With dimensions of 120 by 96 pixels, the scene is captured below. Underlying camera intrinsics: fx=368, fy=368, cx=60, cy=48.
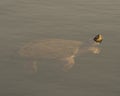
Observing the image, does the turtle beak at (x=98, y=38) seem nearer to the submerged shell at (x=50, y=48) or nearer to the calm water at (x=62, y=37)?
the calm water at (x=62, y=37)

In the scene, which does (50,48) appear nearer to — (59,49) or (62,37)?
(59,49)

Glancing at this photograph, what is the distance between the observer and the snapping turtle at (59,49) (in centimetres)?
800

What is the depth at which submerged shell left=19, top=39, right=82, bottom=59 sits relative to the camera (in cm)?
802

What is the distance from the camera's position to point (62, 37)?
910 cm

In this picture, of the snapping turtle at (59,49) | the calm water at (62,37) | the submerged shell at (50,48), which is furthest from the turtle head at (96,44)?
the submerged shell at (50,48)

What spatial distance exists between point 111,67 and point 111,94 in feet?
3.41

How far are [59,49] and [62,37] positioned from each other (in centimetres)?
85

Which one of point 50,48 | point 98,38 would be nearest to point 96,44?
point 98,38

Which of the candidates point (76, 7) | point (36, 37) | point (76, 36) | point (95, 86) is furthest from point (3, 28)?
point (95, 86)

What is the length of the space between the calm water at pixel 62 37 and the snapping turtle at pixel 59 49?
15 cm

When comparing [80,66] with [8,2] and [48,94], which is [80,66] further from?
[8,2]

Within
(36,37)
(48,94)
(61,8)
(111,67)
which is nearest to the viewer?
(48,94)

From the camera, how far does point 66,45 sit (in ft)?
27.5

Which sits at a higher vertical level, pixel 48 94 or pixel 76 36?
pixel 76 36
